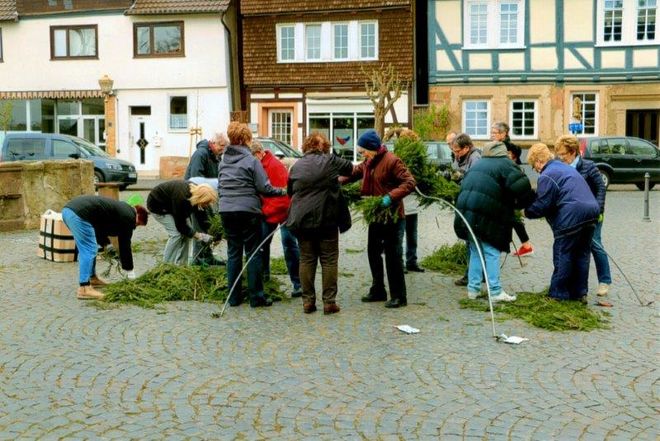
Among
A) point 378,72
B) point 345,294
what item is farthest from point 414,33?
point 345,294

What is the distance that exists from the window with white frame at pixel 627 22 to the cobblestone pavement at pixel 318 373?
83.4 feet

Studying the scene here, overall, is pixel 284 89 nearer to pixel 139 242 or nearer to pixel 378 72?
pixel 378 72

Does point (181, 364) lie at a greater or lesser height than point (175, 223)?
lesser

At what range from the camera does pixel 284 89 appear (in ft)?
118

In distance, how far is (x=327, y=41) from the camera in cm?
3528

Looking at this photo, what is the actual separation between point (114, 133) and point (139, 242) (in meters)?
22.9

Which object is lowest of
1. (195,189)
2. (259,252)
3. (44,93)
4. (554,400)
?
(554,400)

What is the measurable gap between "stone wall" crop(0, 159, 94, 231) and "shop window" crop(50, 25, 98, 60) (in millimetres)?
21055

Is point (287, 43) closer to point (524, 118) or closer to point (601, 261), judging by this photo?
point (524, 118)

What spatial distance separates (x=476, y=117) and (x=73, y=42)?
1739cm

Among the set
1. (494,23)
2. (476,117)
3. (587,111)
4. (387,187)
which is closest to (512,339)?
(387,187)

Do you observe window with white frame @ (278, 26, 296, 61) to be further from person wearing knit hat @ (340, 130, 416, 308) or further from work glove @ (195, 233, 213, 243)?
person wearing knit hat @ (340, 130, 416, 308)

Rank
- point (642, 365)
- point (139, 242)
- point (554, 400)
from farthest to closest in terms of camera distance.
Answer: point (139, 242), point (642, 365), point (554, 400)

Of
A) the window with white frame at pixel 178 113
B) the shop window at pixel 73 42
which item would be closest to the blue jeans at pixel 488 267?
the window with white frame at pixel 178 113
